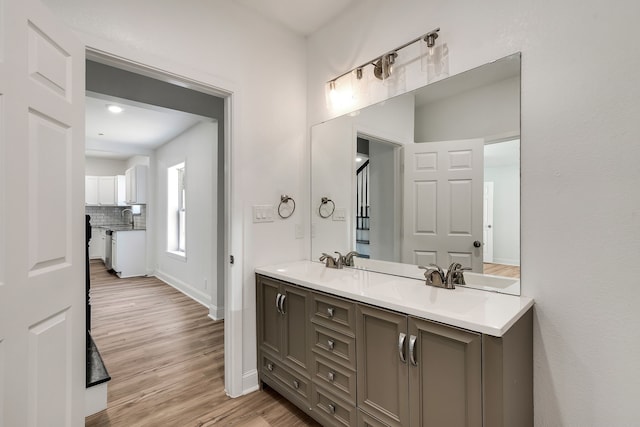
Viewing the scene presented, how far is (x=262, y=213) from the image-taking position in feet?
7.29

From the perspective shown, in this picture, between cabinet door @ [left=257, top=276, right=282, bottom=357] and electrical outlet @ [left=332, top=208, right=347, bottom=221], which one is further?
electrical outlet @ [left=332, top=208, right=347, bottom=221]

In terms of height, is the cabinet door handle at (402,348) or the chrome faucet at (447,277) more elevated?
the chrome faucet at (447,277)

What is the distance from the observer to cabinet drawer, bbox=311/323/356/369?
1.51m

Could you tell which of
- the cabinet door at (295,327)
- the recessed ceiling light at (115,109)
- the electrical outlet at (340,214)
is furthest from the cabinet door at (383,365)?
the recessed ceiling light at (115,109)

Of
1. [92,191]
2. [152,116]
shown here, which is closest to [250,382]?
[152,116]

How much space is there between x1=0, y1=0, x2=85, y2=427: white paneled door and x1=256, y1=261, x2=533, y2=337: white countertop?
3.55ft

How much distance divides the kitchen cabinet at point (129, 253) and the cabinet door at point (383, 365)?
579 centimetres

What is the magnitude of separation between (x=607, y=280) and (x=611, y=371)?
0.35 meters

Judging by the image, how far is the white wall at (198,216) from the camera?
12.6 feet

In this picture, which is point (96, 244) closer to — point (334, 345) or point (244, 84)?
point (244, 84)

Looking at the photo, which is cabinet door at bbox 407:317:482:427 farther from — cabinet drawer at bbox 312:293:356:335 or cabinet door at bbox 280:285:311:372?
cabinet door at bbox 280:285:311:372

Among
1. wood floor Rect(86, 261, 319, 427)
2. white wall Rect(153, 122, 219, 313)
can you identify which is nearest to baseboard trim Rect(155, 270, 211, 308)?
white wall Rect(153, 122, 219, 313)

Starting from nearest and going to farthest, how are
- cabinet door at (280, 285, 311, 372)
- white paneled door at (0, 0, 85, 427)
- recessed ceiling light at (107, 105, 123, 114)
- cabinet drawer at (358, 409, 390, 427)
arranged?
white paneled door at (0, 0, 85, 427)
cabinet drawer at (358, 409, 390, 427)
cabinet door at (280, 285, 311, 372)
recessed ceiling light at (107, 105, 123, 114)

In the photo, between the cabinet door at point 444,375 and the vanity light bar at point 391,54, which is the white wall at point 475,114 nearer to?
the vanity light bar at point 391,54
